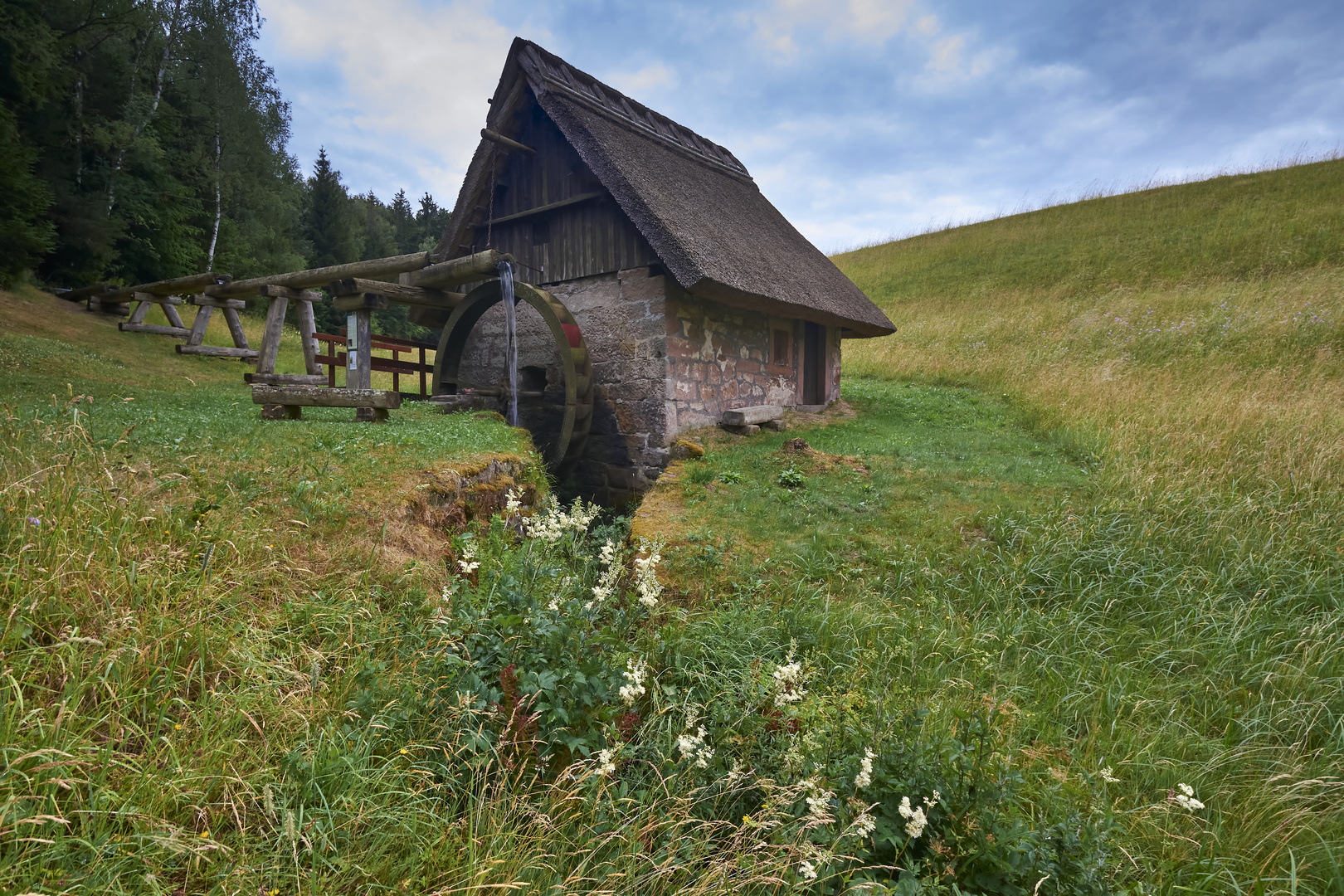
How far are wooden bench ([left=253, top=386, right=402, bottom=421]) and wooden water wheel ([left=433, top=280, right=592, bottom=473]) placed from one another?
1791 mm

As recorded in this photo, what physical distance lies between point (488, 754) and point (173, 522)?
1.63 metres

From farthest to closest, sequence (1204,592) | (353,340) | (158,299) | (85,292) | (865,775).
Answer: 1. (85,292)
2. (158,299)
3. (353,340)
4. (1204,592)
5. (865,775)

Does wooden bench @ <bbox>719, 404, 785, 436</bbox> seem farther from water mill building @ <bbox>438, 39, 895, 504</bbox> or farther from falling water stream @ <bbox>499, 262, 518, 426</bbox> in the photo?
falling water stream @ <bbox>499, 262, 518, 426</bbox>

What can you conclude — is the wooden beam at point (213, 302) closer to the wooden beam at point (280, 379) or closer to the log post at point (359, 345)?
the wooden beam at point (280, 379)

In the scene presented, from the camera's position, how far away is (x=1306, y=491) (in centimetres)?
441

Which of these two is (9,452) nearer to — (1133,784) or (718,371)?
(1133,784)

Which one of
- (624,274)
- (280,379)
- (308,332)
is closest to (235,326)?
(308,332)

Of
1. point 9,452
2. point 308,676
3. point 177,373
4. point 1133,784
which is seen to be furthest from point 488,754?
point 177,373

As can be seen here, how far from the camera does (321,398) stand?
18.9 ft

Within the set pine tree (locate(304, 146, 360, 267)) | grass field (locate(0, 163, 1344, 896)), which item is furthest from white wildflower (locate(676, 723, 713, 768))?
pine tree (locate(304, 146, 360, 267))

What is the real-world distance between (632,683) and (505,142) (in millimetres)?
7541

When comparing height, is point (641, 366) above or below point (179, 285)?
below

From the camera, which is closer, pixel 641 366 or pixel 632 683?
pixel 632 683

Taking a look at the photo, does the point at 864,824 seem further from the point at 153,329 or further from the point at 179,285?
the point at 153,329
